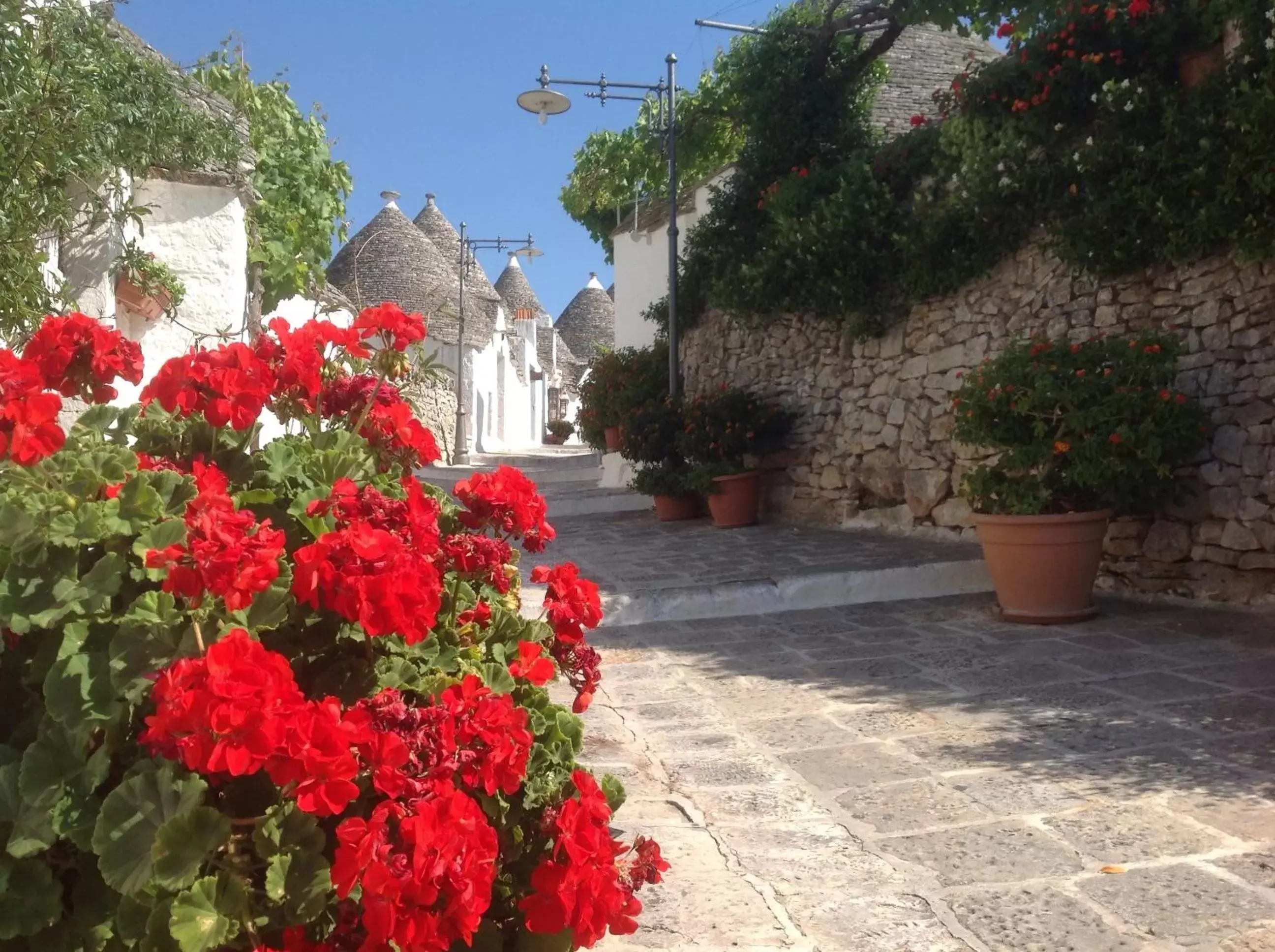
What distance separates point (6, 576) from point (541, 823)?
0.82 metres

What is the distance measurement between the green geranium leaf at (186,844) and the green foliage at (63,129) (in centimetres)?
324

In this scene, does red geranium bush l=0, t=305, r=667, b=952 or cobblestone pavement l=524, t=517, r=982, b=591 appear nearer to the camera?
red geranium bush l=0, t=305, r=667, b=952

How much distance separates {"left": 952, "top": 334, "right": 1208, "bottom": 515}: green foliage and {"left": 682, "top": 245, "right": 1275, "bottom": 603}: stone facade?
25 cm

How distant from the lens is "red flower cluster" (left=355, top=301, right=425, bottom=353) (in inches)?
80.6

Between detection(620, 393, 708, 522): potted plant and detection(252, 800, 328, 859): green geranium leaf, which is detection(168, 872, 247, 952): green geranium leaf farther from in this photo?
detection(620, 393, 708, 522): potted plant

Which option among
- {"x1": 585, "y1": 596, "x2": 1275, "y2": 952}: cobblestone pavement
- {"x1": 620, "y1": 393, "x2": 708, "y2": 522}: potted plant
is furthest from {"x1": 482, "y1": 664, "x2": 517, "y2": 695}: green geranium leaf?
{"x1": 620, "y1": 393, "x2": 708, "y2": 522}: potted plant

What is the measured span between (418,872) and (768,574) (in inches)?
196

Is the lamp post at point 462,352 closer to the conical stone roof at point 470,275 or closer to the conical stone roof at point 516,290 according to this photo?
the conical stone roof at point 470,275

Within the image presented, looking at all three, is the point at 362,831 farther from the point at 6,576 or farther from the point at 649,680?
the point at 649,680

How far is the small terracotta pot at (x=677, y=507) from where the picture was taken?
31.7ft

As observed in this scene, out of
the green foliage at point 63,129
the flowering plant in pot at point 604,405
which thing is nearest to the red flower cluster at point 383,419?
the green foliage at point 63,129

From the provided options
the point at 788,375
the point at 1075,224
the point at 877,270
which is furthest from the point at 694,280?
the point at 1075,224

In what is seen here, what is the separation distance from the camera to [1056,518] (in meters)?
4.88

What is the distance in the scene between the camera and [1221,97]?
201 inches
